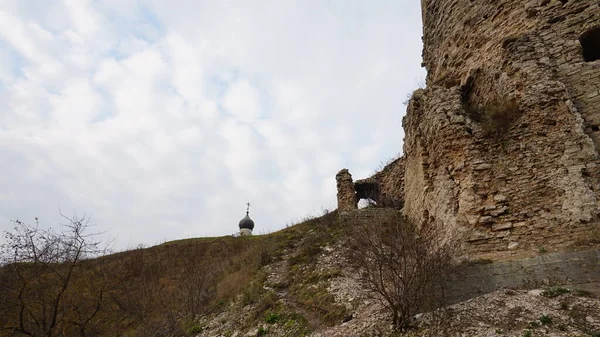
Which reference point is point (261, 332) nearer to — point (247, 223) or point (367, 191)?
point (367, 191)

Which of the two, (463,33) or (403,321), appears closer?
(403,321)

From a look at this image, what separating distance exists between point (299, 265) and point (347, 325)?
4.78 meters

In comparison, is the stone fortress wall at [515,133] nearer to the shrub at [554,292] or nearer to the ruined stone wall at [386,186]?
the shrub at [554,292]

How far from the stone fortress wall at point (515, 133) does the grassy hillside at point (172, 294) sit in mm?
3467

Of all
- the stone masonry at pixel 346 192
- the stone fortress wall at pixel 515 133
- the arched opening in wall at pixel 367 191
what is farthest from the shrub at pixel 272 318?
the arched opening in wall at pixel 367 191

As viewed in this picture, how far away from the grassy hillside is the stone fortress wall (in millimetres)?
3467

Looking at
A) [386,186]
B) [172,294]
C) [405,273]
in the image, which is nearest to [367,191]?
[386,186]

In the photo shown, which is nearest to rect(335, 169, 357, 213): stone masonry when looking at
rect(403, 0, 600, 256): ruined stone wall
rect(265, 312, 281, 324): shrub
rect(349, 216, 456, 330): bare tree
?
rect(403, 0, 600, 256): ruined stone wall

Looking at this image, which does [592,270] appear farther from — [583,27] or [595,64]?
[583,27]

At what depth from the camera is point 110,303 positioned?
15719mm

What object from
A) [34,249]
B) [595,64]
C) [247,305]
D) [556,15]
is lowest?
[247,305]

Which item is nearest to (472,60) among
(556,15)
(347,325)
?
(556,15)

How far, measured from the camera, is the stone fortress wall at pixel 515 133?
694 centimetres

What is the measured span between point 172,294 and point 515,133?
12444 millimetres
